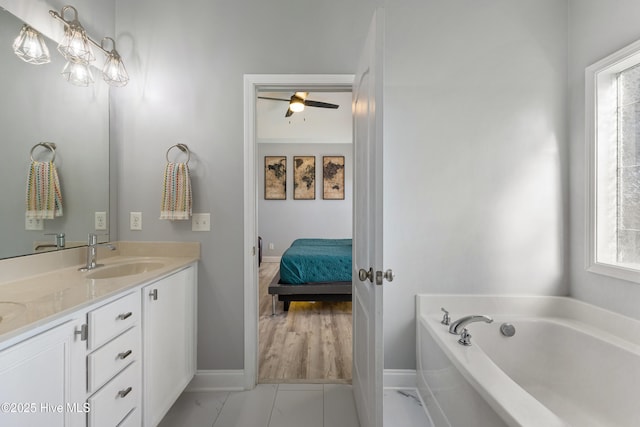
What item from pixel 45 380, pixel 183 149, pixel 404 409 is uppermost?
pixel 183 149

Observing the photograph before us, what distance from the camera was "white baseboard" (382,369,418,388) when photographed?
1.85m

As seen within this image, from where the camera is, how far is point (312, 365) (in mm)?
2131

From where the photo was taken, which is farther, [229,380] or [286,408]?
[229,380]

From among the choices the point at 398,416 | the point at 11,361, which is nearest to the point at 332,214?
the point at 398,416

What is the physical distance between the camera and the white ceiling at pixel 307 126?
5.41 metres

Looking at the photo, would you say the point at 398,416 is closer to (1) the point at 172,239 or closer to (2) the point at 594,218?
(2) the point at 594,218

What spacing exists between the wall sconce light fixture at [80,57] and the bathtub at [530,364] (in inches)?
96.4

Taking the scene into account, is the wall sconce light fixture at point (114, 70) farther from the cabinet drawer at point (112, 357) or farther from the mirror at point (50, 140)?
the cabinet drawer at point (112, 357)

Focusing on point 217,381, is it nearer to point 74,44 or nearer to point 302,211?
point 74,44

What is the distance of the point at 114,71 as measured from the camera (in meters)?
1.70

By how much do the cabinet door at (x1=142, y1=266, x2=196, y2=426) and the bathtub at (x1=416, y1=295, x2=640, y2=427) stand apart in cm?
149

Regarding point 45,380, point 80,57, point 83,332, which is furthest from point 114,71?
point 45,380

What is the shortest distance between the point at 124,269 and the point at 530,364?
8.40 feet

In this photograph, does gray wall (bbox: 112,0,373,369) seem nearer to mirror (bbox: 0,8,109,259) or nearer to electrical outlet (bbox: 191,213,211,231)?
electrical outlet (bbox: 191,213,211,231)
